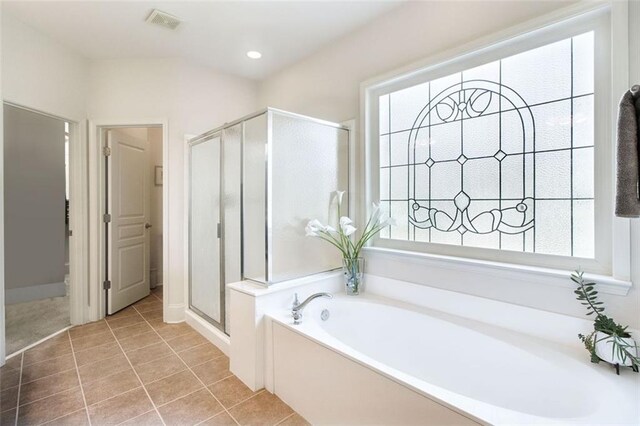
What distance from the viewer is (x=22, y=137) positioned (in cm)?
350

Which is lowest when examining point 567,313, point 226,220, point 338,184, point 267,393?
point 267,393

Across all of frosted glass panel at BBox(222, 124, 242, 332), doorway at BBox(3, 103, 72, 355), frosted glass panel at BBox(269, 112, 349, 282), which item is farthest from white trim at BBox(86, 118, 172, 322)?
frosted glass panel at BBox(269, 112, 349, 282)

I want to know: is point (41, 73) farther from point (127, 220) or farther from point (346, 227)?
point (346, 227)

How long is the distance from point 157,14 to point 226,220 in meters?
1.68

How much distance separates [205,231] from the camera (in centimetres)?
285

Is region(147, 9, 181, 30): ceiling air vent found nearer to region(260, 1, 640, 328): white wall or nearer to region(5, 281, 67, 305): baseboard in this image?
region(260, 1, 640, 328): white wall

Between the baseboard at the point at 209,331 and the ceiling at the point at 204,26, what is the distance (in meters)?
2.57

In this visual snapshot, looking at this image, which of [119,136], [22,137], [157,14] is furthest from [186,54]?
[22,137]

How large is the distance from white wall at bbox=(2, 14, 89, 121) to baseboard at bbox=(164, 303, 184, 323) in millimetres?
2072

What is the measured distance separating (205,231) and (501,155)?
249 cm

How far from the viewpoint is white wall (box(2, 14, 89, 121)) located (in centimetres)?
231

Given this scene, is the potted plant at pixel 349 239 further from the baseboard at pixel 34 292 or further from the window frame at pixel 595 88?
the baseboard at pixel 34 292

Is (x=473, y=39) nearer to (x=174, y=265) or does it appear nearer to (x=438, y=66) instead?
(x=438, y=66)

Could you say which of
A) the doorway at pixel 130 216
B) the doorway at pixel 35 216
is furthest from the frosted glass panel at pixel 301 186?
the doorway at pixel 35 216
